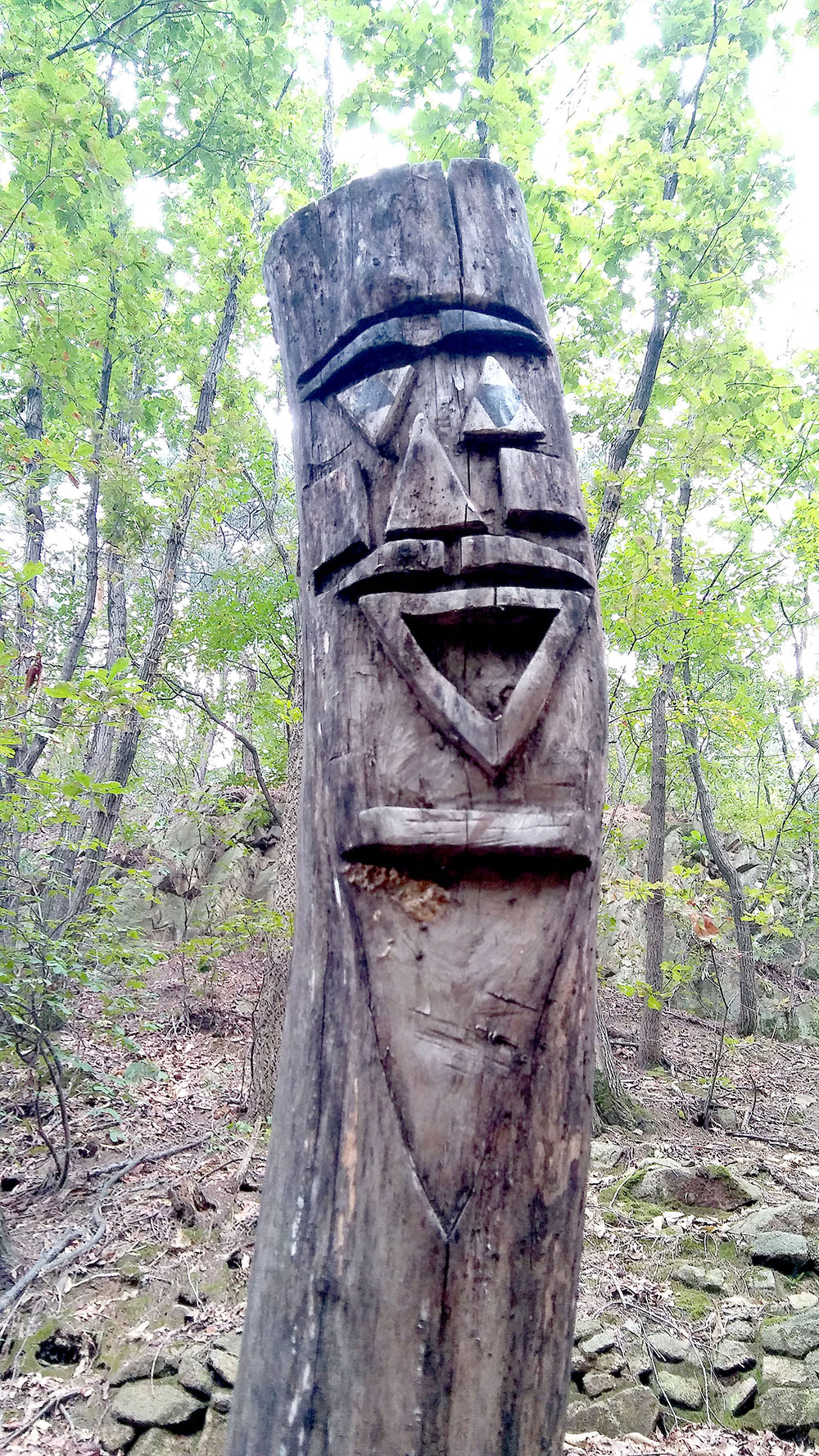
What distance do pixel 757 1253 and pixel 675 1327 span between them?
95 cm

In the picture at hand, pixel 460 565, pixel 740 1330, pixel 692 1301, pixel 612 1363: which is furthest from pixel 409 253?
pixel 692 1301

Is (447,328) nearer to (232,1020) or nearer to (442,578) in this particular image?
(442,578)

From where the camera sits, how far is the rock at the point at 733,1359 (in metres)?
3.57

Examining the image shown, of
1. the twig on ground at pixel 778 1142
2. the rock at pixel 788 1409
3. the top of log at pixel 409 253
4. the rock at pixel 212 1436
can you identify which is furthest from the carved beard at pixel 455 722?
the twig on ground at pixel 778 1142

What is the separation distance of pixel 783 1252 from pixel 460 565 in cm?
456

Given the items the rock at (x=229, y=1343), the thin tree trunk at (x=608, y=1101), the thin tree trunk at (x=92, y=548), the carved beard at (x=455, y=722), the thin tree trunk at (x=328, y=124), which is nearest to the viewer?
the carved beard at (x=455, y=722)


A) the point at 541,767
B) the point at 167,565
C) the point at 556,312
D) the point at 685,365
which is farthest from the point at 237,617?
the point at 541,767

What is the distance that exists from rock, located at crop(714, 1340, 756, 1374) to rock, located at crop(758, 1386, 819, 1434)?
19cm

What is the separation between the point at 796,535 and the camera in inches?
371

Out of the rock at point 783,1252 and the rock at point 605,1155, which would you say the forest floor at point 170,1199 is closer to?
the rock at point 605,1155

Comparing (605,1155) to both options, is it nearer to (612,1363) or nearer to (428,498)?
(612,1363)

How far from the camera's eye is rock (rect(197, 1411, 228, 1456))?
9.45ft

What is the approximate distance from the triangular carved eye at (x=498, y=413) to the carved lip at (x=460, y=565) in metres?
0.31

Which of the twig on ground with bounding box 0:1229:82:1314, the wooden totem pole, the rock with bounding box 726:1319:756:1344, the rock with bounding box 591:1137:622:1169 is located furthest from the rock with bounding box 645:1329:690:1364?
the twig on ground with bounding box 0:1229:82:1314
